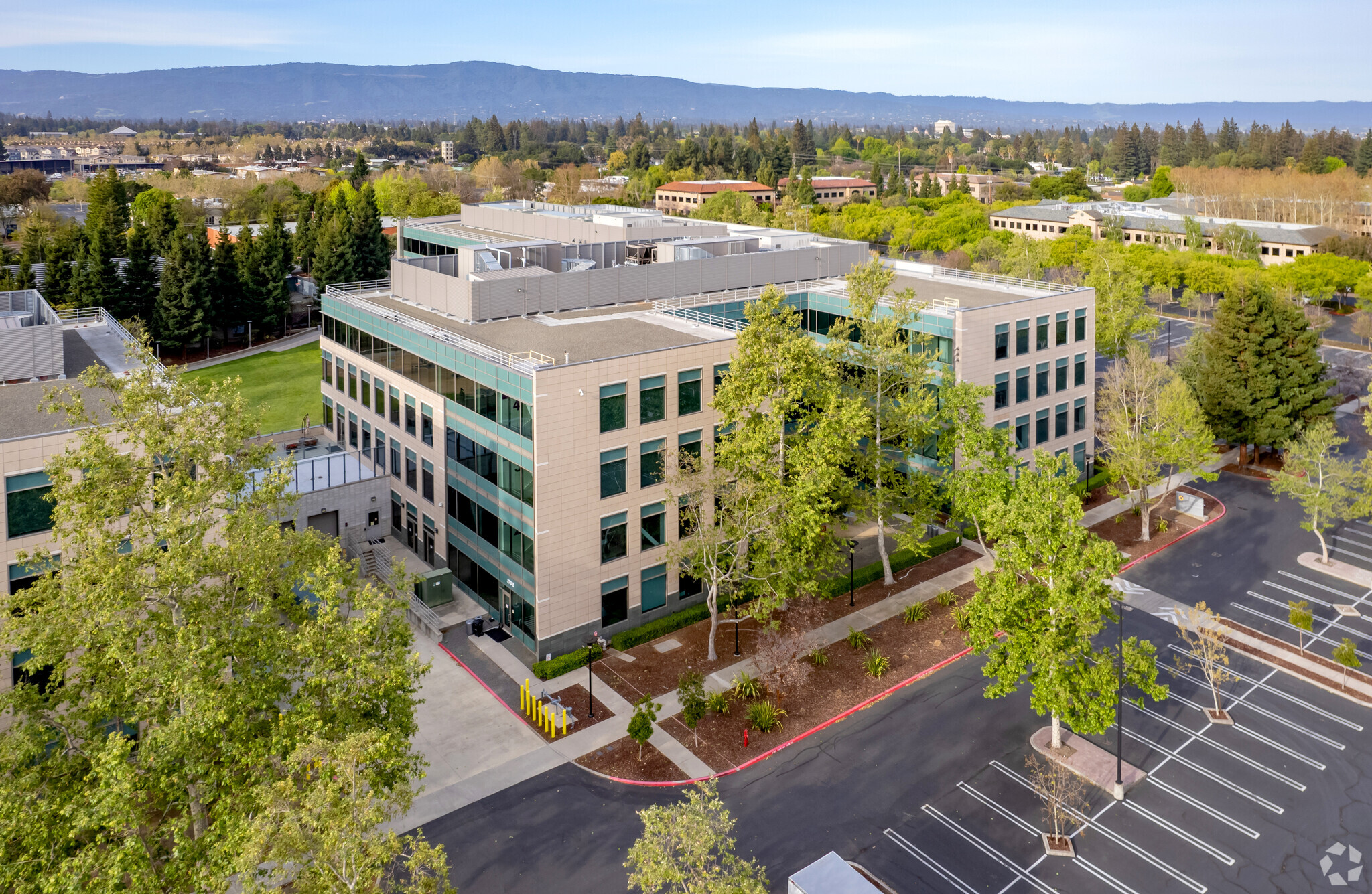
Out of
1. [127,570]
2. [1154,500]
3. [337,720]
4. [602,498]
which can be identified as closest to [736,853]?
[337,720]

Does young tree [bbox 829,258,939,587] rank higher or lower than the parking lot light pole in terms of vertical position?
higher

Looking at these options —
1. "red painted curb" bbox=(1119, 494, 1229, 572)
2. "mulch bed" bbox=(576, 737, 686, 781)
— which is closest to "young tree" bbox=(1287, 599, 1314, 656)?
"red painted curb" bbox=(1119, 494, 1229, 572)

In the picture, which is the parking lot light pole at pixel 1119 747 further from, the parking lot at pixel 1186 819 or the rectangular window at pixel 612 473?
the rectangular window at pixel 612 473

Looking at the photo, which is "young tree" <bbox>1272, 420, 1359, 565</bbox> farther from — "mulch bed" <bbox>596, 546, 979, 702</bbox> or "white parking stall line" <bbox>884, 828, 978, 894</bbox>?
"white parking stall line" <bbox>884, 828, 978, 894</bbox>

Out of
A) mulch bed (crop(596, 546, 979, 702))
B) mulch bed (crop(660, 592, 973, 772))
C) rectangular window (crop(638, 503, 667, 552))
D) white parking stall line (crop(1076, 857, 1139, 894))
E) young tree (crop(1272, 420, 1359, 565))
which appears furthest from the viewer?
young tree (crop(1272, 420, 1359, 565))

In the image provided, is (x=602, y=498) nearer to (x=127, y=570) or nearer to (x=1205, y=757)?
(x=127, y=570)

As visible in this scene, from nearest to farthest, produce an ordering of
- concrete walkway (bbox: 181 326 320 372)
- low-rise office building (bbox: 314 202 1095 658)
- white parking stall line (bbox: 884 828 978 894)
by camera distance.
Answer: white parking stall line (bbox: 884 828 978 894)
low-rise office building (bbox: 314 202 1095 658)
concrete walkway (bbox: 181 326 320 372)

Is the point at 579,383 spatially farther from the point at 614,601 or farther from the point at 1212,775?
the point at 1212,775
